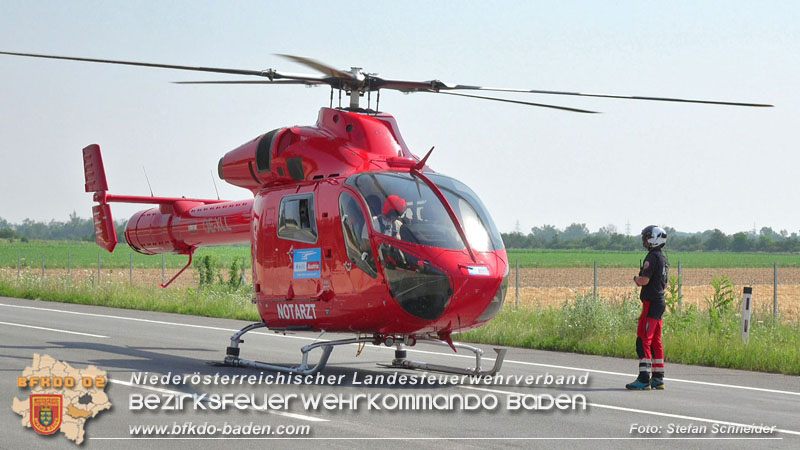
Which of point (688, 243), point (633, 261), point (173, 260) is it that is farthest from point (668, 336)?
point (688, 243)

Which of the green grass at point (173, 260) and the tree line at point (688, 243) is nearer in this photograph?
the green grass at point (173, 260)

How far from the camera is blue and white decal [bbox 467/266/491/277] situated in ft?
34.9

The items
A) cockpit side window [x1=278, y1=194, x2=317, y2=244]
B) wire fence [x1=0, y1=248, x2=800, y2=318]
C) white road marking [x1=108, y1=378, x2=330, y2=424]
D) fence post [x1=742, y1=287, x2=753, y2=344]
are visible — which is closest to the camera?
white road marking [x1=108, y1=378, x2=330, y2=424]

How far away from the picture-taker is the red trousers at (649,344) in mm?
11375

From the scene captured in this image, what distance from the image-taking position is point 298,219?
12.2 meters

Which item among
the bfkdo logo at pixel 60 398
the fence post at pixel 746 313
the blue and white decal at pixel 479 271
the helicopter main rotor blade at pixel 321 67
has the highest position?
the helicopter main rotor blade at pixel 321 67

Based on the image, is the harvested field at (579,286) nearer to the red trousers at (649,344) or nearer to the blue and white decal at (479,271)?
the red trousers at (649,344)

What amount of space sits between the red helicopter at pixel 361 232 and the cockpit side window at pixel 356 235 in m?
0.01

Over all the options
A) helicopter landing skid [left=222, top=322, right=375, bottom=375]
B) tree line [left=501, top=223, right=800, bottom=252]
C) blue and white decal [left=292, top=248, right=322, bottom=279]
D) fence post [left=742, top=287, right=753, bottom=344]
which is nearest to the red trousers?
helicopter landing skid [left=222, top=322, right=375, bottom=375]

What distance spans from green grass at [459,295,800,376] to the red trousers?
2422mm

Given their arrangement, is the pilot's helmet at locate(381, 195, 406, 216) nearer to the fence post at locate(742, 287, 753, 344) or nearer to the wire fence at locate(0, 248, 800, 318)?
the fence post at locate(742, 287, 753, 344)

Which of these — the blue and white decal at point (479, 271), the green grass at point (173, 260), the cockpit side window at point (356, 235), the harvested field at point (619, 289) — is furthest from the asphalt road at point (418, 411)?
the green grass at point (173, 260)

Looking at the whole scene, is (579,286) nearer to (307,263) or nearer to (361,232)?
(307,263)

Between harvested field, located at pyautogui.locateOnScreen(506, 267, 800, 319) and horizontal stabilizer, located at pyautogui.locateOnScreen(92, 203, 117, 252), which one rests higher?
horizontal stabilizer, located at pyautogui.locateOnScreen(92, 203, 117, 252)
